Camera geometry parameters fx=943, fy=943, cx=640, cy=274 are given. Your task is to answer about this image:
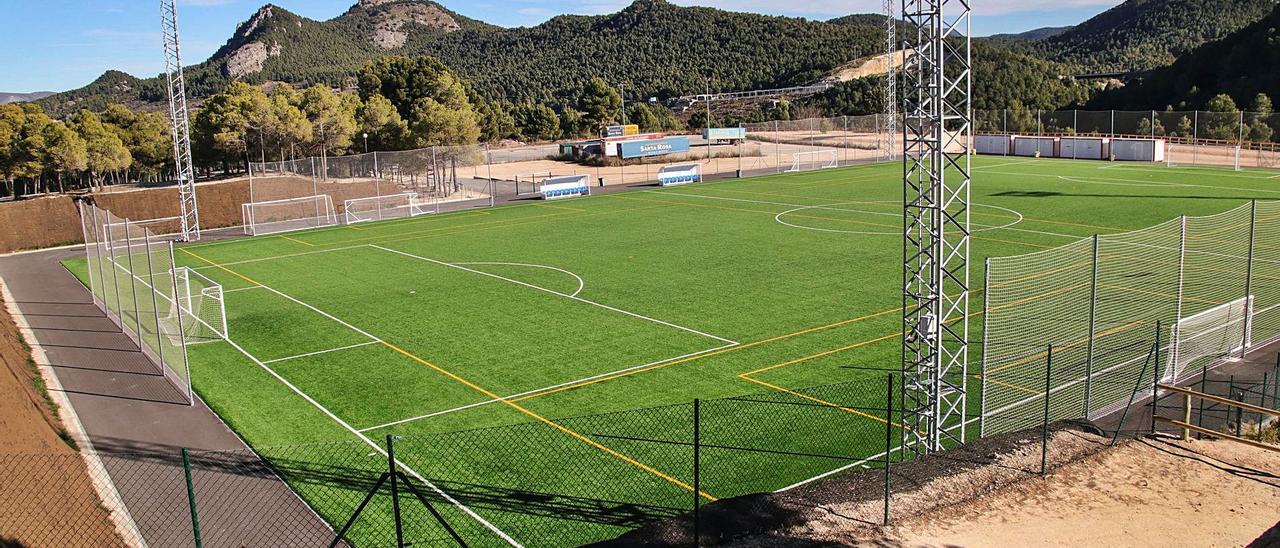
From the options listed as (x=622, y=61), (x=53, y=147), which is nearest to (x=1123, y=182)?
(x=53, y=147)

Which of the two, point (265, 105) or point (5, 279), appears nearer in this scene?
point (5, 279)

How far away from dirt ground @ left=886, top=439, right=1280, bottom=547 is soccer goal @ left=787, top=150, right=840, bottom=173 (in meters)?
51.2

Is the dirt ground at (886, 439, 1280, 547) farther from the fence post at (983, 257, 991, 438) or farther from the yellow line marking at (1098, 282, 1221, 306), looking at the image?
the yellow line marking at (1098, 282, 1221, 306)

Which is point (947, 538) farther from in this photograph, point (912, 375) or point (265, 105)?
point (265, 105)

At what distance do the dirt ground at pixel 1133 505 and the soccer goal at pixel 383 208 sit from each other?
38.2m

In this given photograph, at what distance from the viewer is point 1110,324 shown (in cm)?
1953

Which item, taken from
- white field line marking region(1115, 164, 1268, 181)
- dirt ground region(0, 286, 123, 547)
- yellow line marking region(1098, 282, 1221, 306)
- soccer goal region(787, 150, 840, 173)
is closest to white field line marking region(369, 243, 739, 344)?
yellow line marking region(1098, 282, 1221, 306)

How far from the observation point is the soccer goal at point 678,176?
56.9m

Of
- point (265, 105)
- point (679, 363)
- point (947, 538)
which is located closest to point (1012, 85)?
point (265, 105)

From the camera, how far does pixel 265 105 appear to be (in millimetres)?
61781

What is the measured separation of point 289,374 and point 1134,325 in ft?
55.9

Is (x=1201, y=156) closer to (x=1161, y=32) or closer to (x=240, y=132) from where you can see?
(x=240, y=132)

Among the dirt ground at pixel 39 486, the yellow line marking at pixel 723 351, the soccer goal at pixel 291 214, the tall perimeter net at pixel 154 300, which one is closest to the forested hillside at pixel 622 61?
the soccer goal at pixel 291 214

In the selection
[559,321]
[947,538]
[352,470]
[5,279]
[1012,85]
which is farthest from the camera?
[1012,85]
